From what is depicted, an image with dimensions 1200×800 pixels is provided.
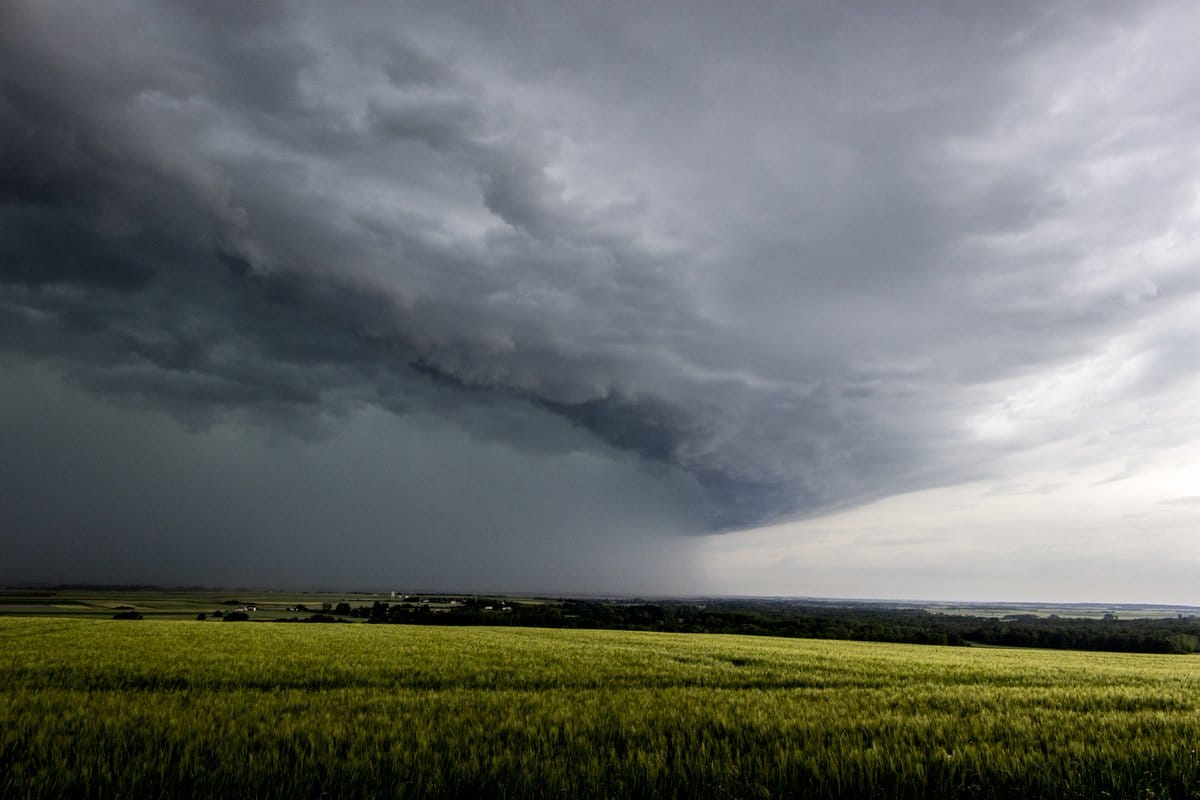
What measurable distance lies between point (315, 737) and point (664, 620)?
95.5m

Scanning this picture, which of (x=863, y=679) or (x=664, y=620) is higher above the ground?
(x=863, y=679)

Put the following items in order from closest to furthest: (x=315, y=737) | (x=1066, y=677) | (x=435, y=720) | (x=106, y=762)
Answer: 1. (x=106, y=762)
2. (x=315, y=737)
3. (x=435, y=720)
4. (x=1066, y=677)

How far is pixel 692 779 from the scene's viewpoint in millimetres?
6055

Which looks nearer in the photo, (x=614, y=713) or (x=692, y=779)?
(x=692, y=779)

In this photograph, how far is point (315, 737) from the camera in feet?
24.6

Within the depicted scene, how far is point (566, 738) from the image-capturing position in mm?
7738

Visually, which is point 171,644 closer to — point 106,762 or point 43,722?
point 43,722

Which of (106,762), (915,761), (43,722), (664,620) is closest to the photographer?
(106,762)

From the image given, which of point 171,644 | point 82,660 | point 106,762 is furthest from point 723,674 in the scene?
point 171,644

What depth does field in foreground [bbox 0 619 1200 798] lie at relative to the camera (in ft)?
19.1

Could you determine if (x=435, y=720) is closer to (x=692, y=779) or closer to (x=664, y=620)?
(x=692, y=779)

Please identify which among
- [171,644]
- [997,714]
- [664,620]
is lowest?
[664,620]

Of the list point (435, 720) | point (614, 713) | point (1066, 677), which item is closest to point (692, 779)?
point (614, 713)

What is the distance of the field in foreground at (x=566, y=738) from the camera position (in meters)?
5.82
